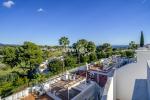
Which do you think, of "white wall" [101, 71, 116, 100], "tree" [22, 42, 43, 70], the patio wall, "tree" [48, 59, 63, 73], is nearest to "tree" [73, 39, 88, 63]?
"tree" [48, 59, 63, 73]

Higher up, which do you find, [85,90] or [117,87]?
[117,87]

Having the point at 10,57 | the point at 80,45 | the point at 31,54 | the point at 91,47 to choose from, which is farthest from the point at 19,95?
the point at 91,47

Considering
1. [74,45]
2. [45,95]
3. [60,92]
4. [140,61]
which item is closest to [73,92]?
[60,92]

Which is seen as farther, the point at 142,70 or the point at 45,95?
the point at 45,95

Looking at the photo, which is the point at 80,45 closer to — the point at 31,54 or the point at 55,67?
the point at 55,67

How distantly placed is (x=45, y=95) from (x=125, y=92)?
14.1 metres

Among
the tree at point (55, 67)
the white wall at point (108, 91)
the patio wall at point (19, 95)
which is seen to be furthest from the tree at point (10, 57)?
the white wall at point (108, 91)

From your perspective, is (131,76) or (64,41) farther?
(64,41)

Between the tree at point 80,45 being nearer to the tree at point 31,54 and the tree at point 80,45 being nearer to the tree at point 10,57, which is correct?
the tree at point 31,54

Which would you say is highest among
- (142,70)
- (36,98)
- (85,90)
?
(142,70)

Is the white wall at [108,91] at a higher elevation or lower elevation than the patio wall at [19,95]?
higher

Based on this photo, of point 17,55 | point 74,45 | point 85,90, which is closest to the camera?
point 85,90

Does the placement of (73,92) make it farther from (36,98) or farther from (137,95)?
(137,95)

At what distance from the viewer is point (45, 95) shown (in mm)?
24828
